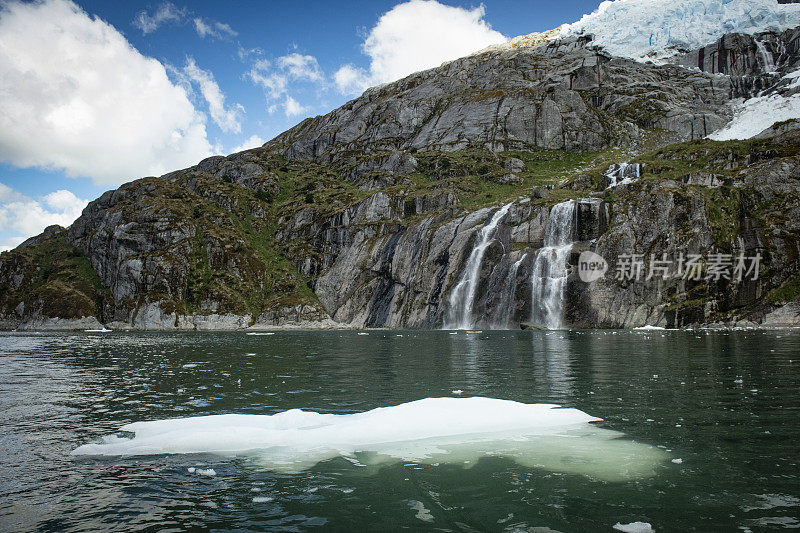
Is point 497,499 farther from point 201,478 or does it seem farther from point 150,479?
point 150,479

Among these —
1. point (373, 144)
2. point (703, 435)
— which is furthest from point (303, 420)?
point (373, 144)

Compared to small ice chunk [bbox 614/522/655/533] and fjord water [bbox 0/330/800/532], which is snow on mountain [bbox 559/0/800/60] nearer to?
fjord water [bbox 0/330/800/532]

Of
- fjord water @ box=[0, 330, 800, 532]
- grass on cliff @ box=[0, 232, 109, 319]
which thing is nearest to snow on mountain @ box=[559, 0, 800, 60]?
fjord water @ box=[0, 330, 800, 532]

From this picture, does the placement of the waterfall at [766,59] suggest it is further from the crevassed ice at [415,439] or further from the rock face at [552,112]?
the crevassed ice at [415,439]

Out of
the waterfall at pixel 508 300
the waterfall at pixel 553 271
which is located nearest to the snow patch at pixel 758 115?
the waterfall at pixel 553 271

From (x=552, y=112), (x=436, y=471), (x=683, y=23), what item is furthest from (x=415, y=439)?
(x=683, y=23)

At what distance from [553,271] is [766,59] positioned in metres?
148

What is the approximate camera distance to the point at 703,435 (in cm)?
1239

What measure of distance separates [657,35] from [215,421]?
22757 cm

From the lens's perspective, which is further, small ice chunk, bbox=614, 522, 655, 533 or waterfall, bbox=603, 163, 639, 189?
waterfall, bbox=603, 163, 639, 189

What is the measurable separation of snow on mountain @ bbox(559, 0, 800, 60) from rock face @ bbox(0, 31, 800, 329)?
21.2ft

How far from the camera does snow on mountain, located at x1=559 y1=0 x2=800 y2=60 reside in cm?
16098

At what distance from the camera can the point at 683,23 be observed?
177m

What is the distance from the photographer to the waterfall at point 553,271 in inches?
3142
